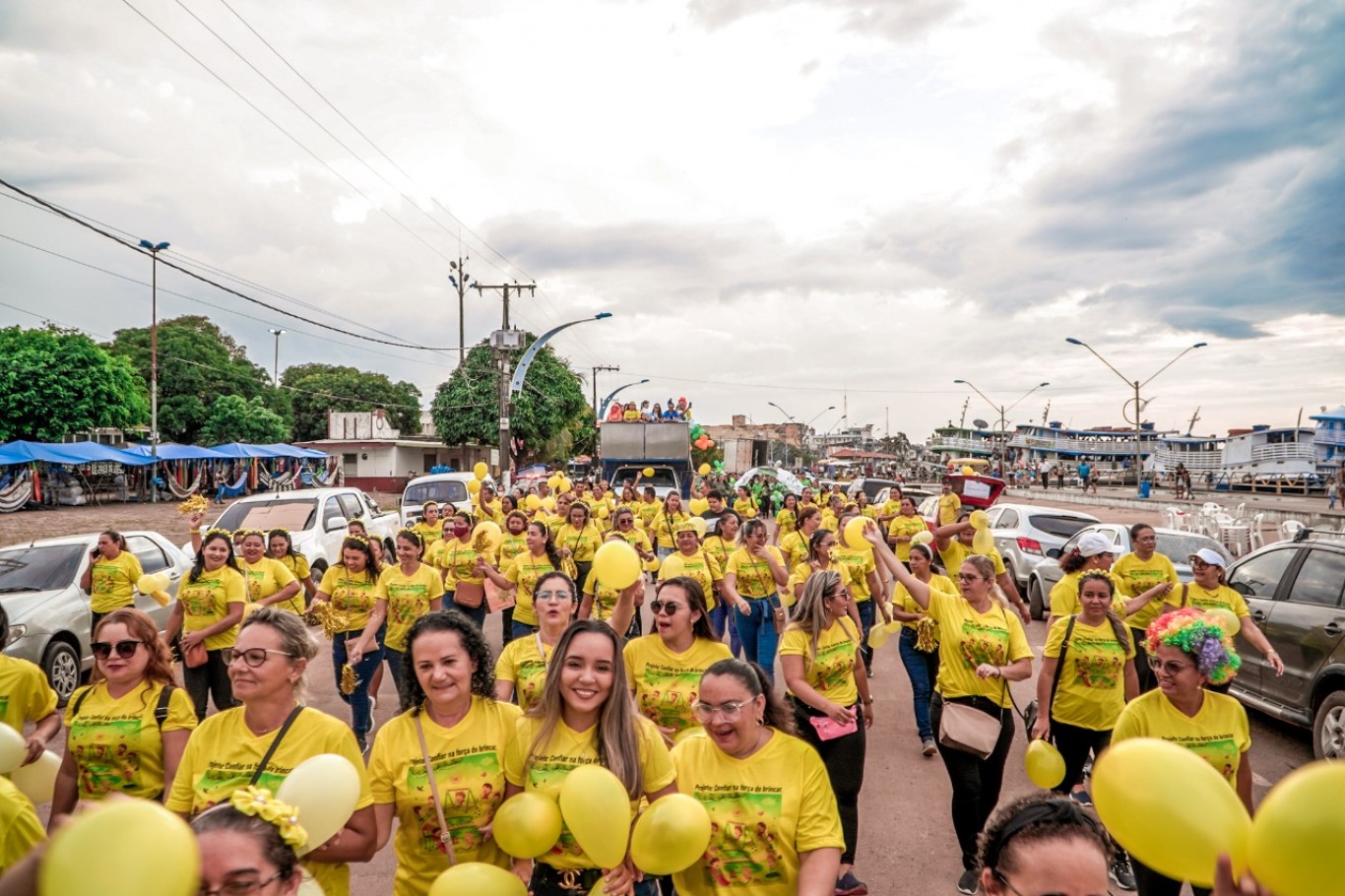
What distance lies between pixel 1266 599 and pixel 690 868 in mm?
6196

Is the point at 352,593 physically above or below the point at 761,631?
above

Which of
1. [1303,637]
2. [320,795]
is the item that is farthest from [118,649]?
[1303,637]

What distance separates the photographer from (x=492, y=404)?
39.3 meters

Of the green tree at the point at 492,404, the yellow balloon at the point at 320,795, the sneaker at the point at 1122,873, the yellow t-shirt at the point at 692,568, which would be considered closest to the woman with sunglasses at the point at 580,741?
the yellow balloon at the point at 320,795

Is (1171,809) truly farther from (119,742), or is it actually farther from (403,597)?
(403,597)

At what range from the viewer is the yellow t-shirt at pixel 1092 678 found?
4.34 meters

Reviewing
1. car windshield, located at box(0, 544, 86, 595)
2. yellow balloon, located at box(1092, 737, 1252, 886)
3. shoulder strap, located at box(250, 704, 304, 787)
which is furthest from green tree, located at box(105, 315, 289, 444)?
yellow balloon, located at box(1092, 737, 1252, 886)

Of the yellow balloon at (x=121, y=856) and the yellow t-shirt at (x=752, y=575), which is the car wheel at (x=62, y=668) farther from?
the yellow balloon at (x=121, y=856)

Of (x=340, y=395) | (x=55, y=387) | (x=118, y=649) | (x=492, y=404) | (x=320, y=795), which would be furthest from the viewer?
(x=340, y=395)

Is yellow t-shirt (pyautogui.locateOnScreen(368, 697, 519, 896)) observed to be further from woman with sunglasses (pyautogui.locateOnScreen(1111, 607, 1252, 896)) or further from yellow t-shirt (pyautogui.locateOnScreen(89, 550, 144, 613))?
yellow t-shirt (pyautogui.locateOnScreen(89, 550, 144, 613))

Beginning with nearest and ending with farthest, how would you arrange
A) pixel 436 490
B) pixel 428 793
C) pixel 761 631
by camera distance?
pixel 428 793 < pixel 761 631 < pixel 436 490

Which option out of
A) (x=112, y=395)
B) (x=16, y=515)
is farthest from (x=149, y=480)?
(x=16, y=515)

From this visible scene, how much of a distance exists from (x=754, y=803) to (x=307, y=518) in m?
10.6

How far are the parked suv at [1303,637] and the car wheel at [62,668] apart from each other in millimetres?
10136
